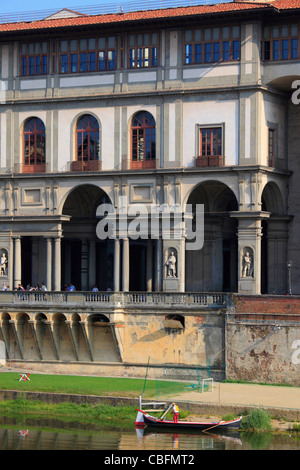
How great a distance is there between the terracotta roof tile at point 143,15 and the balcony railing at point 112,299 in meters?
15.2

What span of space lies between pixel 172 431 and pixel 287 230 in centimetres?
1953

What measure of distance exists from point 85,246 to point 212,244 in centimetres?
827

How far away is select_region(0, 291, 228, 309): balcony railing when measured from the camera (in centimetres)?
6538

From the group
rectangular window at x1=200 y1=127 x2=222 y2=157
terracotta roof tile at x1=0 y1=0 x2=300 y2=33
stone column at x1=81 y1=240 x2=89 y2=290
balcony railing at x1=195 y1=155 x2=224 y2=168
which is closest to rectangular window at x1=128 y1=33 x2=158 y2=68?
terracotta roof tile at x1=0 y1=0 x2=300 y2=33

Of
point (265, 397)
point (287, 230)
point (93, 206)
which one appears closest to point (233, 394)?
point (265, 397)

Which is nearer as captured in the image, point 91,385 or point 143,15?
point 91,385

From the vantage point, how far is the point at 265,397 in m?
58.7

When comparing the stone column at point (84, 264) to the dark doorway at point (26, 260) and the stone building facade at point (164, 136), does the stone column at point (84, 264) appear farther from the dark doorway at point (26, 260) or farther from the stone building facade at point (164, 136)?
the dark doorway at point (26, 260)

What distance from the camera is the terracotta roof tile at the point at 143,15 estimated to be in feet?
223

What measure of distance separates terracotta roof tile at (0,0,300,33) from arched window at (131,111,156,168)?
18.0 ft

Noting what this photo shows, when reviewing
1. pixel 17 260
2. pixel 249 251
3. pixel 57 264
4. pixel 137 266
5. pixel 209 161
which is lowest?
pixel 137 266

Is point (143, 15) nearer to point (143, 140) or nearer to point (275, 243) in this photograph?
point (143, 140)

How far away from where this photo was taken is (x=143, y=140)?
70562 millimetres

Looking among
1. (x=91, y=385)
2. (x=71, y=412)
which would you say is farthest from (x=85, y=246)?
(x=71, y=412)
